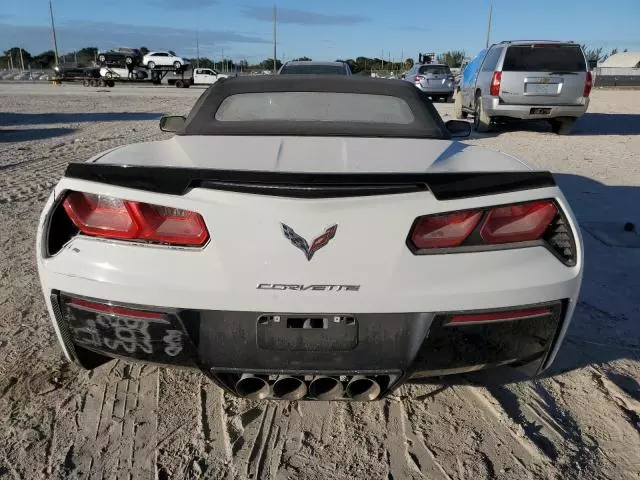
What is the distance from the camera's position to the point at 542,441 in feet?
7.01

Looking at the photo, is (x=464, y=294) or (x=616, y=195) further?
(x=616, y=195)

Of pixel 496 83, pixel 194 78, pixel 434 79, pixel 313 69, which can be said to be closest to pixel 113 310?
pixel 313 69

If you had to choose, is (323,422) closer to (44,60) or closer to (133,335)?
(133,335)

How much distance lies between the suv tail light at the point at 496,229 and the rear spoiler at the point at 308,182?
70mm

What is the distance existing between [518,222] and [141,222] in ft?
4.20

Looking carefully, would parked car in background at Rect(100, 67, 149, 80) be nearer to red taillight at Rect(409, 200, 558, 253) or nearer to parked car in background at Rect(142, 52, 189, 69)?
parked car in background at Rect(142, 52, 189, 69)

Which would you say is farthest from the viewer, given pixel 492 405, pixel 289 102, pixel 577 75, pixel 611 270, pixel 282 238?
pixel 577 75

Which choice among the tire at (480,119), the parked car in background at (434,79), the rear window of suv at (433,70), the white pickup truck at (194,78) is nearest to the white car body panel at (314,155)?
the tire at (480,119)

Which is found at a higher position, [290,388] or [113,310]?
[113,310]

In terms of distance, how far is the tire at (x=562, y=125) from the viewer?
1203 cm

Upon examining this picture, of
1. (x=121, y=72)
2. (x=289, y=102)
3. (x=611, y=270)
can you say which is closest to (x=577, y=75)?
(x=611, y=270)

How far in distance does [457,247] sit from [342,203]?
1.36 feet

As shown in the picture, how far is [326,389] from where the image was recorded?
1965 millimetres

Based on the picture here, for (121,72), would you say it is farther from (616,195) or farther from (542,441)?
(542,441)
